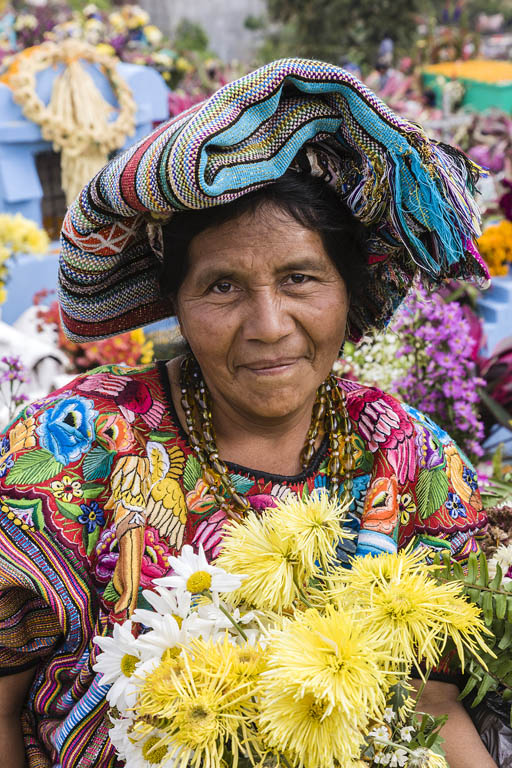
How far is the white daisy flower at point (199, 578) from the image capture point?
94cm

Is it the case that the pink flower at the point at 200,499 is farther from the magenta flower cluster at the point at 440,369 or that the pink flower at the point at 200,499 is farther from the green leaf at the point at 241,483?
the magenta flower cluster at the point at 440,369

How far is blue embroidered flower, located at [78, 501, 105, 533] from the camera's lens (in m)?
1.54

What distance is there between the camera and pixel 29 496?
4.95 ft

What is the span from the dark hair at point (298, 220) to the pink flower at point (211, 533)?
0.49 m

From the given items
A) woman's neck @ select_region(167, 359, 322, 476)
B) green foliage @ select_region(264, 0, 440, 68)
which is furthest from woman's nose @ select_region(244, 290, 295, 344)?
green foliage @ select_region(264, 0, 440, 68)

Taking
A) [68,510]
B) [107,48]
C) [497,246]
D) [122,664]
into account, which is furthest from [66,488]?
[107,48]

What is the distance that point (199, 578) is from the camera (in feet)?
3.13

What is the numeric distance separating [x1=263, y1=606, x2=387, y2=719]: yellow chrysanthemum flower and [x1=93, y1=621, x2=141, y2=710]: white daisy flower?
0.62ft

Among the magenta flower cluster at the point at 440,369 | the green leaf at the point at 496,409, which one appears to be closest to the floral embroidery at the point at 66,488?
the magenta flower cluster at the point at 440,369

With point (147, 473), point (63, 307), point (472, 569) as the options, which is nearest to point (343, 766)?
point (472, 569)

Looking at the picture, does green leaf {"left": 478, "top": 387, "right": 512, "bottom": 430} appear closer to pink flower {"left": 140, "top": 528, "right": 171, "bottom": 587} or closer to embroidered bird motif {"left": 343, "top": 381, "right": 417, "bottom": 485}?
embroidered bird motif {"left": 343, "top": 381, "right": 417, "bottom": 485}

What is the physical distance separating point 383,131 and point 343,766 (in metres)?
1.02

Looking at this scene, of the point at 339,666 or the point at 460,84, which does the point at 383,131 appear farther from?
the point at 460,84

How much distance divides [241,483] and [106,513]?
293 mm
